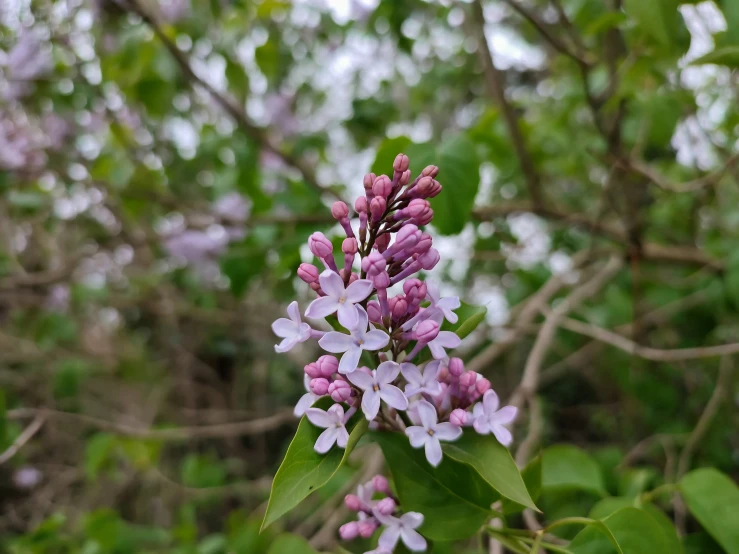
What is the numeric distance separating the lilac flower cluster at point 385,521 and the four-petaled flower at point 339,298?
237 mm

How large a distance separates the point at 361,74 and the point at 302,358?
5.28 feet

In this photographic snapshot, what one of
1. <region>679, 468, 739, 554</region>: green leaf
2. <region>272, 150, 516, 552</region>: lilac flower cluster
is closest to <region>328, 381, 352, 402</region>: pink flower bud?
<region>272, 150, 516, 552</region>: lilac flower cluster

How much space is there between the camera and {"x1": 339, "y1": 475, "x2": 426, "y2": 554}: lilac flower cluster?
0.60m

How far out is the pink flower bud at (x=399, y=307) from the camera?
578mm

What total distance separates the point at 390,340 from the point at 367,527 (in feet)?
0.77

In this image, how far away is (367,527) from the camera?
2.14ft

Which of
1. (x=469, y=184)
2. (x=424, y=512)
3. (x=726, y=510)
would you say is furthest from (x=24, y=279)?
(x=726, y=510)

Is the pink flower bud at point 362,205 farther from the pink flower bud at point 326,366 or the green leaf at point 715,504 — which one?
the green leaf at point 715,504

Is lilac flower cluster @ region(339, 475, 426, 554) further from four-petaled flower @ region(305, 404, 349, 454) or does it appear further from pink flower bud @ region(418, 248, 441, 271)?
pink flower bud @ region(418, 248, 441, 271)

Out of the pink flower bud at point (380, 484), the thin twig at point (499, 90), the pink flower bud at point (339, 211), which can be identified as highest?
the thin twig at point (499, 90)

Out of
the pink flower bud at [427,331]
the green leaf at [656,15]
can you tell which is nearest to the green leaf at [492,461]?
the pink flower bud at [427,331]

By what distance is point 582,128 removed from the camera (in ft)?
8.06

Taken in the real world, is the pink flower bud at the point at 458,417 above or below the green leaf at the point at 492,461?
above

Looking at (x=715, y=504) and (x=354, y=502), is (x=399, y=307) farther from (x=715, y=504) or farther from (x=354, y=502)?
(x=715, y=504)
